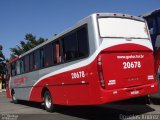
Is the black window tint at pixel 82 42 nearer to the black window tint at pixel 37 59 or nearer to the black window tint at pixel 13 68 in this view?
the black window tint at pixel 37 59

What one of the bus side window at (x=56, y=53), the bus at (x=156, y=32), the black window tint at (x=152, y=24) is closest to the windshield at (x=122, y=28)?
the bus at (x=156, y=32)

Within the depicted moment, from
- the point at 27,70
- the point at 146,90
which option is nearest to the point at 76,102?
the point at 146,90

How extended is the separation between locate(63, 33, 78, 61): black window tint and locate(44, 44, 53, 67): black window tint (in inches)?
62.7

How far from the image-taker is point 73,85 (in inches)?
428

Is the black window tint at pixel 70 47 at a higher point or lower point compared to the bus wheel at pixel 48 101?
higher

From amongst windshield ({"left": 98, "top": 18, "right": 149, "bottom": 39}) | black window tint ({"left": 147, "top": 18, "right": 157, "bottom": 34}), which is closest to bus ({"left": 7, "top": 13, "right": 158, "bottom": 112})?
windshield ({"left": 98, "top": 18, "right": 149, "bottom": 39})

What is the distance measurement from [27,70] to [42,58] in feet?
9.17

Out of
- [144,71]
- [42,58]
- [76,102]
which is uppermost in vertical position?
[42,58]

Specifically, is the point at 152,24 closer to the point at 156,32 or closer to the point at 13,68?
the point at 156,32

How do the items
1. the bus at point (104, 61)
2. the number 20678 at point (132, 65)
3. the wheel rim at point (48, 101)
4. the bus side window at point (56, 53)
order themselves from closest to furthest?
1. the bus at point (104, 61)
2. the number 20678 at point (132, 65)
3. the bus side window at point (56, 53)
4. the wheel rim at point (48, 101)

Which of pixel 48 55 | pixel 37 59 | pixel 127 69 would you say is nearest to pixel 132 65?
pixel 127 69

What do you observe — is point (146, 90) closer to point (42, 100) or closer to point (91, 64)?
point (91, 64)

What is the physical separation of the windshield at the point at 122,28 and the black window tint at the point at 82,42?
23.5 inches

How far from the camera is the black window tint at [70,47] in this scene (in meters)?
10.8
